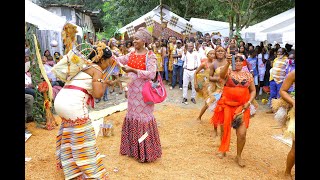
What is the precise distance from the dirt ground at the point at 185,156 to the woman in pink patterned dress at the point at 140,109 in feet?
0.72

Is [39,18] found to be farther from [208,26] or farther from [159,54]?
[208,26]

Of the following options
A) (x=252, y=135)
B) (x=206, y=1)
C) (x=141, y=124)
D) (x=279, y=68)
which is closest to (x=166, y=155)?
(x=141, y=124)

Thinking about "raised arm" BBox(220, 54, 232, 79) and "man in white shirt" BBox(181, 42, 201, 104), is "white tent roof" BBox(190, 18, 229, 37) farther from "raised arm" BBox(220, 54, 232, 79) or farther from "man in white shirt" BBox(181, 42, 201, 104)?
"raised arm" BBox(220, 54, 232, 79)

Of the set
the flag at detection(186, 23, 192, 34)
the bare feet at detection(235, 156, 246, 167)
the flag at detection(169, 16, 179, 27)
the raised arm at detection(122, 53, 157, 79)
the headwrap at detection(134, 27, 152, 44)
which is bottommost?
the bare feet at detection(235, 156, 246, 167)

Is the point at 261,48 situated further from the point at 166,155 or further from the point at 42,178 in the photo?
the point at 42,178

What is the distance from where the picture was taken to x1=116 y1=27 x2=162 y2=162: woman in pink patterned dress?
4.65 metres

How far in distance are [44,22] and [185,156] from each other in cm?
571

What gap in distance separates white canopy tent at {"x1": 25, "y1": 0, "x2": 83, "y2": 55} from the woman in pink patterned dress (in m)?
3.69

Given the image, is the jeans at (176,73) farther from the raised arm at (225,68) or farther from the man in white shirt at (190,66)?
the raised arm at (225,68)

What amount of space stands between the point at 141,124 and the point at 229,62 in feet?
5.36

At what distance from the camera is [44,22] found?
28.0 feet

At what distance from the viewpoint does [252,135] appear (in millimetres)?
6574

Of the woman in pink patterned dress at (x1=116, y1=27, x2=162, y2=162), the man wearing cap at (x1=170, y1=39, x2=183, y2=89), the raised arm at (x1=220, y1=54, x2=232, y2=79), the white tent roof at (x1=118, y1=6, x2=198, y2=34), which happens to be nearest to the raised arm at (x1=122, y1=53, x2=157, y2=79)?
the woman in pink patterned dress at (x1=116, y1=27, x2=162, y2=162)

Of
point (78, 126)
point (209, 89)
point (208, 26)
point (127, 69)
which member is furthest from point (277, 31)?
point (208, 26)
